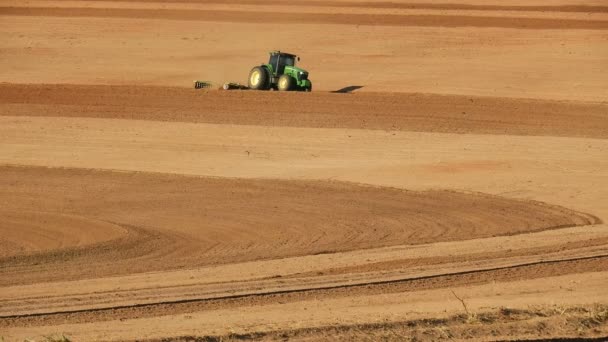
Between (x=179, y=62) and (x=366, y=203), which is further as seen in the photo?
(x=179, y=62)

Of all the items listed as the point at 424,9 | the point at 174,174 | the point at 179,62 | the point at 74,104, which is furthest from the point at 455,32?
the point at 174,174

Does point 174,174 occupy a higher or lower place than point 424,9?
lower

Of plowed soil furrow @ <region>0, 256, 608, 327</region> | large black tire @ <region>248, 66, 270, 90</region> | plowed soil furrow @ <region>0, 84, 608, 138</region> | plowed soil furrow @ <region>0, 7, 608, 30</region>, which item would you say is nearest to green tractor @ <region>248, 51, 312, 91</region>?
large black tire @ <region>248, 66, 270, 90</region>

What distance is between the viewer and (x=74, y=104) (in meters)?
29.5

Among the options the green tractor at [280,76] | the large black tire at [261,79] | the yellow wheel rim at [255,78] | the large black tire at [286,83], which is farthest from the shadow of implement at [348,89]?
the yellow wheel rim at [255,78]

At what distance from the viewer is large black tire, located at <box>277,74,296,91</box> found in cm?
3039

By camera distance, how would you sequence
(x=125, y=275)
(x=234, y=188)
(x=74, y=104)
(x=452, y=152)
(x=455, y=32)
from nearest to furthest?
(x=125, y=275), (x=234, y=188), (x=452, y=152), (x=74, y=104), (x=455, y=32)

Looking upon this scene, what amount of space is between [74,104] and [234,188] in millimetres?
10147

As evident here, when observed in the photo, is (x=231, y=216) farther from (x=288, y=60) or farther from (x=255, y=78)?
(x=288, y=60)

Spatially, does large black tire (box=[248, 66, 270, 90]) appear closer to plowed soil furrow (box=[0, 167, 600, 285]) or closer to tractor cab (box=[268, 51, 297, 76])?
tractor cab (box=[268, 51, 297, 76])

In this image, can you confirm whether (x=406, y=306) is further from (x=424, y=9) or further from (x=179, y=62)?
(x=424, y=9)

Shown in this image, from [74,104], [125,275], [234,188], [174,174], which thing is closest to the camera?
[125,275]

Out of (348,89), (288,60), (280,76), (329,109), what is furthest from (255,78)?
(329,109)

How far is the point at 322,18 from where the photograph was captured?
147 ft
